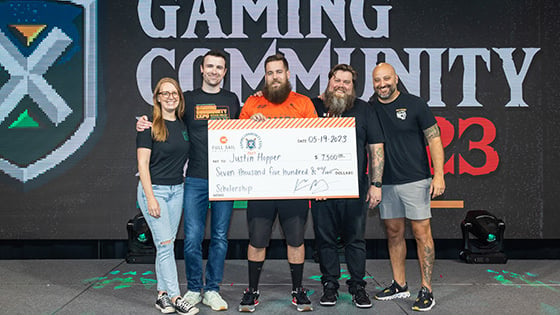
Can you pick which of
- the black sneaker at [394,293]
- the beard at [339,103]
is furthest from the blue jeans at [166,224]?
the black sneaker at [394,293]

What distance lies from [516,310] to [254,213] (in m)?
2.10

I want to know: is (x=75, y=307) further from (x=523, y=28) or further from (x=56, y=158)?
(x=523, y=28)

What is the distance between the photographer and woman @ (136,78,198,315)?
2.81 m

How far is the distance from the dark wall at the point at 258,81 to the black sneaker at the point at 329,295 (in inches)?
66.2

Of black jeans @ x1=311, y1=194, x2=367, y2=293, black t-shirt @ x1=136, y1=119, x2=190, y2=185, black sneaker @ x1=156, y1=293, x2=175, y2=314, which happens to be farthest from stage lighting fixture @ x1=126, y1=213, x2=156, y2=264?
black jeans @ x1=311, y1=194, x2=367, y2=293

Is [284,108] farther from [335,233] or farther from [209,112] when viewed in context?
[335,233]

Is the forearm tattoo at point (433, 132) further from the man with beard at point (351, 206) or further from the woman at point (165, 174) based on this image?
the woman at point (165, 174)

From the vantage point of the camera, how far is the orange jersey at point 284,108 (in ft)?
9.93

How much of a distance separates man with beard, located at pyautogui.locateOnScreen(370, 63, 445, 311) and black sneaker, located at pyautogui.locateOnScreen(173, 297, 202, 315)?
1656 mm

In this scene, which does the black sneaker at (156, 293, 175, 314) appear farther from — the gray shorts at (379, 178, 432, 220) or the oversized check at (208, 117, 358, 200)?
the gray shorts at (379, 178, 432, 220)

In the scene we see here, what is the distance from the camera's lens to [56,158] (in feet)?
15.4

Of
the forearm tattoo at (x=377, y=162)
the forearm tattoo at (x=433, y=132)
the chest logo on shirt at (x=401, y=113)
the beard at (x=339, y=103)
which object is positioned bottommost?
the forearm tattoo at (x=377, y=162)

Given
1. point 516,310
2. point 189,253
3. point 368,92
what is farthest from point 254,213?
point 368,92

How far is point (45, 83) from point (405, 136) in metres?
4.04
